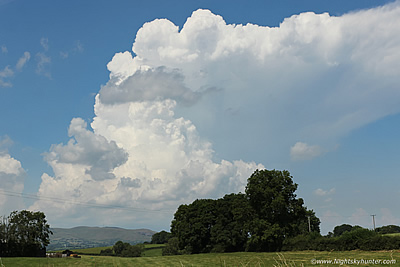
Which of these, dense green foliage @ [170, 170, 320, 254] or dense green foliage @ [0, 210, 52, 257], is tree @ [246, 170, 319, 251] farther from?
dense green foliage @ [0, 210, 52, 257]

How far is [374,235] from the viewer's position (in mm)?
57844

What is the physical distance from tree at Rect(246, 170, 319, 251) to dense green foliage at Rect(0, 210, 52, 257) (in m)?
49.8

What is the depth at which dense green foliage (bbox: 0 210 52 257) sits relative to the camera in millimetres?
83688

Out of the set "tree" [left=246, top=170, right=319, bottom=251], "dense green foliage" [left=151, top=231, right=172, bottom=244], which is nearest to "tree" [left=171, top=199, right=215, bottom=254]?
"tree" [left=246, top=170, right=319, bottom=251]

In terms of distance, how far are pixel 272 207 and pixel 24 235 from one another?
5619 cm

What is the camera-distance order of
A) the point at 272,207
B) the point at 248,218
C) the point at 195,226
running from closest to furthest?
1. the point at 272,207
2. the point at 248,218
3. the point at 195,226

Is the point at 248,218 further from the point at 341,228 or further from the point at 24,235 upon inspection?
the point at 341,228

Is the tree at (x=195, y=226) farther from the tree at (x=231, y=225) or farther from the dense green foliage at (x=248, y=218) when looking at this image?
the tree at (x=231, y=225)

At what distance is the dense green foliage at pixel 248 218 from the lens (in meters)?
71.4

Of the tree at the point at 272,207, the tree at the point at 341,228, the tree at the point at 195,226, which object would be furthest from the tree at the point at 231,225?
the tree at the point at 341,228

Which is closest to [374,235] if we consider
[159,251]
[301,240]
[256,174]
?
[301,240]

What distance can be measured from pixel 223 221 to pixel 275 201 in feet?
60.0

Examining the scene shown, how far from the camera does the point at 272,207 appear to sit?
7056cm

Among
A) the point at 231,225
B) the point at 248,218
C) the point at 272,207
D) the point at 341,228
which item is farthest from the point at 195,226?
the point at 341,228
